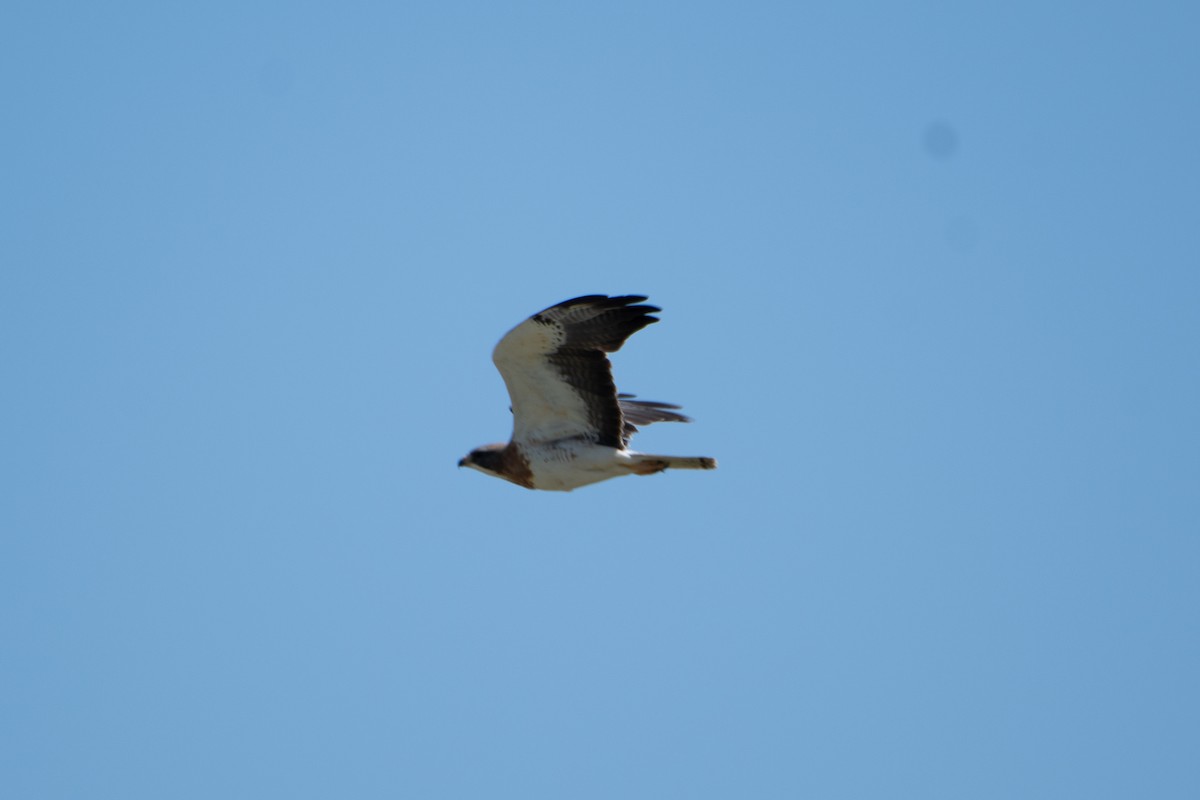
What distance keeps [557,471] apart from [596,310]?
1733 millimetres

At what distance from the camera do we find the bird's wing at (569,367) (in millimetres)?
15883

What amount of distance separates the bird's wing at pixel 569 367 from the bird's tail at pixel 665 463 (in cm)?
40

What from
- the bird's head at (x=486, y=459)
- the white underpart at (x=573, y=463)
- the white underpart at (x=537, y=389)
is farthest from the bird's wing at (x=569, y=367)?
the bird's head at (x=486, y=459)

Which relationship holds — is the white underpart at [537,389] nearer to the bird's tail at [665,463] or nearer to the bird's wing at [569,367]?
the bird's wing at [569,367]

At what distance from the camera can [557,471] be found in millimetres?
16766

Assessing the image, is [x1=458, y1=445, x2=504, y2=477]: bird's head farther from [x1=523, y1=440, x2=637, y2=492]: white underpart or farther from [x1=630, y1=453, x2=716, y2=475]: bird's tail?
[x1=630, y1=453, x2=716, y2=475]: bird's tail

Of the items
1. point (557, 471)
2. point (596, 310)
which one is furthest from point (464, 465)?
point (596, 310)

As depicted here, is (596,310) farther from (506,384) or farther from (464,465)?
(464,465)

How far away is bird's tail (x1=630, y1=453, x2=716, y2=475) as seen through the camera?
16.1 m

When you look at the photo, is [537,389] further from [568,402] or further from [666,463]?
[666,463]

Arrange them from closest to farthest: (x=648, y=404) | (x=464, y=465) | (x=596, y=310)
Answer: (x=596, y=310), (x=464, y=465), (x=648, y=404)

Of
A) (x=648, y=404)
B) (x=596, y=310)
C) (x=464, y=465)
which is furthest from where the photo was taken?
(x=648, y=404)

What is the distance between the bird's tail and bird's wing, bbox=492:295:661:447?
40 cm

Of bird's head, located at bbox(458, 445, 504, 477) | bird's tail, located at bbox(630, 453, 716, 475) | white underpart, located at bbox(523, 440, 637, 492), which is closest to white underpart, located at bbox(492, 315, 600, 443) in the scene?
white underpart, located at bbox(523, 440, 637, 492)
